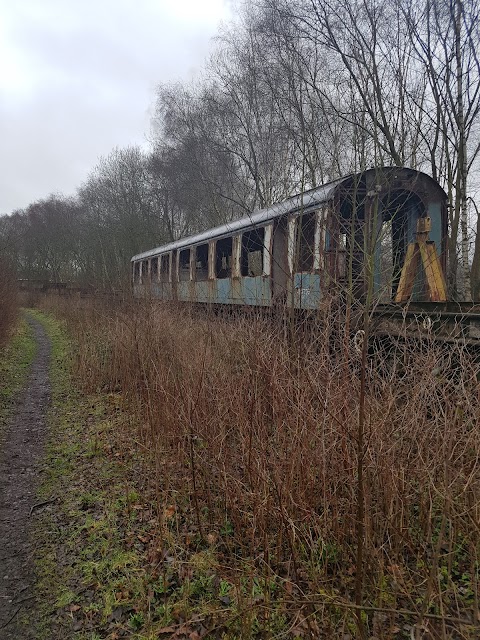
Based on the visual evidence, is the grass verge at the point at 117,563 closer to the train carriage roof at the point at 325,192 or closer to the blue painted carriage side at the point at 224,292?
the train carriage roof at the point at 325,192

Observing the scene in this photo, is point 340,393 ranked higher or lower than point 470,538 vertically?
higher

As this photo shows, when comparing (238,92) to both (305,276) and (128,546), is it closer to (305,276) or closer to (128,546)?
(305,276)

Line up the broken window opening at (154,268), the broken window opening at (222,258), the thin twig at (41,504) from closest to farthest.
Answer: the thin twig at (41,504) → the broken window opening at (222,258) → the broken window opening at (154,268)

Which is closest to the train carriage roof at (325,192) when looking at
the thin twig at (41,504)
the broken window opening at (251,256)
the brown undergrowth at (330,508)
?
the broken window opening at (251,256)

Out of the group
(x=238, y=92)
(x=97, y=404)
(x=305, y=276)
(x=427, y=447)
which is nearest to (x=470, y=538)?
(x=427, y=447)

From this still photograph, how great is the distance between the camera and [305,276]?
691 centimetres

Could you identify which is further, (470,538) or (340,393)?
(340,393)

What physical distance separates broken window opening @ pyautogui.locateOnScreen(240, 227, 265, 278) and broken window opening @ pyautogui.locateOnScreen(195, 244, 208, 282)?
2801mm

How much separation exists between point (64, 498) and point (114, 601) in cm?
175

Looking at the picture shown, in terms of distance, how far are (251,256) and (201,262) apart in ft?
11.9

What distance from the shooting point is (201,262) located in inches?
509

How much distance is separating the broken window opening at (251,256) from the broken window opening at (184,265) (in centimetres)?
415

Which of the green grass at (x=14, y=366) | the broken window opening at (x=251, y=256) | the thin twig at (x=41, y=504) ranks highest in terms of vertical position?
the broken window opening at (x=251, y=256)

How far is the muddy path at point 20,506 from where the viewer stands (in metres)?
2.96
